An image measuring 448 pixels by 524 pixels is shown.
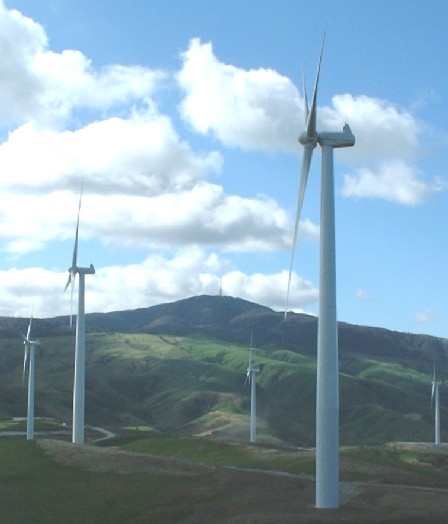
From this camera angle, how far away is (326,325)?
57000mm

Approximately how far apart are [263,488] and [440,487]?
19.7m

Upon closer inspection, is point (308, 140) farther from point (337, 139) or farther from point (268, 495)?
point (268, 495)

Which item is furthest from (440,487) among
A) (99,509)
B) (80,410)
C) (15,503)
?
(80,410)

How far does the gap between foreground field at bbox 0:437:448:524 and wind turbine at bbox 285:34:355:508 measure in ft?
8.93

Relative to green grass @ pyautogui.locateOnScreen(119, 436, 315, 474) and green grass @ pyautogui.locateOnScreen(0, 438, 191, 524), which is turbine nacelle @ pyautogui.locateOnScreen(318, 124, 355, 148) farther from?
green grass @ pyautogui.locateOnScreen(119, 436, 315, 474)

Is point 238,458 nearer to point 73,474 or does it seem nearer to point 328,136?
point 73,474

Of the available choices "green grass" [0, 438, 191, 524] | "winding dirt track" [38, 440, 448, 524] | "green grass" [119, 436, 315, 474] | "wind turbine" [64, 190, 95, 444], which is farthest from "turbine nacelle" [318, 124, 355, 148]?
"wind turbine" [64, 190, 95, 444]

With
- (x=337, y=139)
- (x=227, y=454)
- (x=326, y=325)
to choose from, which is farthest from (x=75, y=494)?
(x=337, y=139)

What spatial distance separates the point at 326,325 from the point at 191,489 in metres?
26.5

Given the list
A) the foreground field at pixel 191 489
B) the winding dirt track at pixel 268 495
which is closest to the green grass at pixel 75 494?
the foreground field at pixel 191 489

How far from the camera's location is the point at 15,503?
247ft

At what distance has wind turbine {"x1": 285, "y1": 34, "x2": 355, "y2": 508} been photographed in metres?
56.5

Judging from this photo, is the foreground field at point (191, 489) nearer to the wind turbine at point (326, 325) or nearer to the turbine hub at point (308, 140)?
the wind turbine at point (326, 325)

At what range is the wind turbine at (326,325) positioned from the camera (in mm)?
56531
